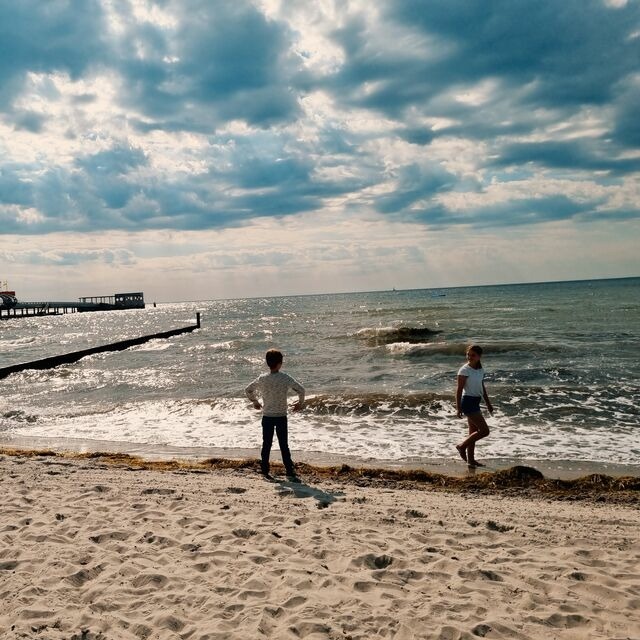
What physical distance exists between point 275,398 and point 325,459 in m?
2.26

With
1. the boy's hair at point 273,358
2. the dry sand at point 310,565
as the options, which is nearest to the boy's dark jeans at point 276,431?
the boy's hair at point 273,358

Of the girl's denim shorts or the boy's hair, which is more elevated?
the boy's hair

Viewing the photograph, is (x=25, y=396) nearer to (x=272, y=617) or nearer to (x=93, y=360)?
(x=93, y=360)

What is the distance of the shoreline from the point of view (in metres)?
8.52

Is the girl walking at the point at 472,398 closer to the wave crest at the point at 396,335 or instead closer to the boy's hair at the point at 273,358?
the boy's hair at the point at 273,358

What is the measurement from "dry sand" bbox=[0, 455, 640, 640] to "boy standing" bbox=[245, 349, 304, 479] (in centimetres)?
105

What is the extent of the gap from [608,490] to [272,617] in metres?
5.49

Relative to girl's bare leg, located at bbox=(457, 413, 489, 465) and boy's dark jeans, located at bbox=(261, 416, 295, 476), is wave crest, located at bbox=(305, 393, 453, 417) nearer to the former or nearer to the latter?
girl's bare leg, located at bbox=(457, 413, 489, 465)

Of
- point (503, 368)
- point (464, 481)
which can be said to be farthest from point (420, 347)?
point (464, 481)

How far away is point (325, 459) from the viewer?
9.48 m

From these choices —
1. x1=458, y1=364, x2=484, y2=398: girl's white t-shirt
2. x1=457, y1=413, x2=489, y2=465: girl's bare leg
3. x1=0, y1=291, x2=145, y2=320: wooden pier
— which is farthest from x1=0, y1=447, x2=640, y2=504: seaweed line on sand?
x1=0, y1=291, x2=145, y2=320: wooden pier

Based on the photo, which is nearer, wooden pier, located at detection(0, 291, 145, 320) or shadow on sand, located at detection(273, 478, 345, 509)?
shadow on sand, located at detection(273, 478, 345, 509)

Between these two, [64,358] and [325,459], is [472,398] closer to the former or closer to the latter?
[325,459]

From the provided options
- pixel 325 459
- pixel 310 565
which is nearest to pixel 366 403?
pixel 325 459
